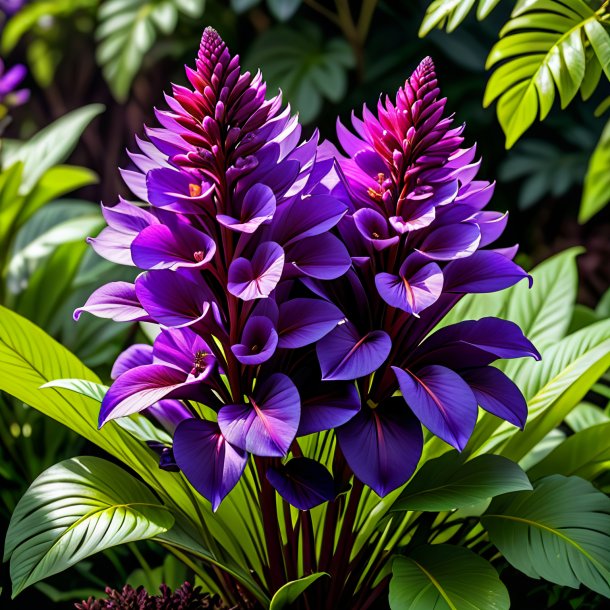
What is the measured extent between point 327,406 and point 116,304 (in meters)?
0.24

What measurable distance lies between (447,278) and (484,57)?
1.68 meters

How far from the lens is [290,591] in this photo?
0.85 meters

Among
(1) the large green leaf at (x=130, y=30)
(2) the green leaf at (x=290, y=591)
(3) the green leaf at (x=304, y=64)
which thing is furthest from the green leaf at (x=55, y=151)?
(2) the green leaf at (x=290, y=591)

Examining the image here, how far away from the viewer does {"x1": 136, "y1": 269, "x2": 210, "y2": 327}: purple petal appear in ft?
2.59

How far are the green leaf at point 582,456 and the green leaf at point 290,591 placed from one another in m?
0.38

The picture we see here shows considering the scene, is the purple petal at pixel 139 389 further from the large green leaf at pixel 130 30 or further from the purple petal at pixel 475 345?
the large green leaf at pixel 130 30

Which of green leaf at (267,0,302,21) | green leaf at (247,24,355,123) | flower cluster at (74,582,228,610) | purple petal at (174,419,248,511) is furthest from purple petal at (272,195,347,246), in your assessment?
green leaf at (267,0,302,21)

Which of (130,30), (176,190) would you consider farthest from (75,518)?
(130,30)

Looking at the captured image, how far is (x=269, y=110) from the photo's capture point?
0.84m

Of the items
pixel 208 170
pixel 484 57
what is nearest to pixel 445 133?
pixel 208 170

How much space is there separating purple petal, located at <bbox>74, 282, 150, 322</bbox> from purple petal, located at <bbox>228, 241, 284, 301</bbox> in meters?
0.11

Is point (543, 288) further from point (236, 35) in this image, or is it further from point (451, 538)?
point (236, 35)

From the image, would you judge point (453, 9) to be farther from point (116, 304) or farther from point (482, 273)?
point (116, 304)

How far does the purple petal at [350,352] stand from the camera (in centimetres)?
77
